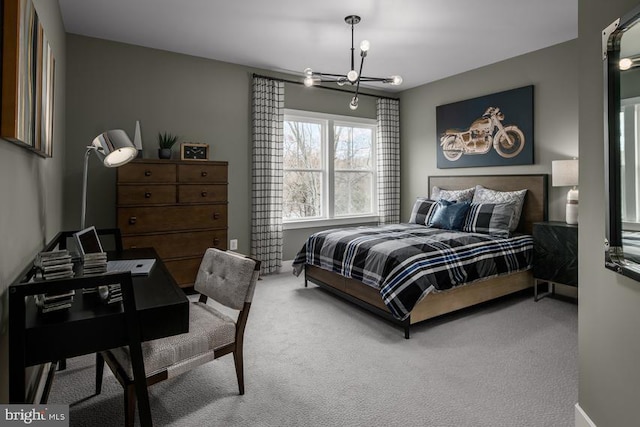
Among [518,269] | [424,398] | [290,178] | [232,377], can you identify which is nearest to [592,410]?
[424,398]

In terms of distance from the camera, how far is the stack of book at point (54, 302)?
1316 millimetres

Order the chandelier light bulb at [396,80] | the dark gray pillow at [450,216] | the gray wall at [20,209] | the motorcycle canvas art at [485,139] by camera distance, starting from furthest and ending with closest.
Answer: the motorcycle canvas art at [485,139] → the dark gray pillow at [450,216] → the chandelier light bulb at [396,80] → the gray wall at [20,209]

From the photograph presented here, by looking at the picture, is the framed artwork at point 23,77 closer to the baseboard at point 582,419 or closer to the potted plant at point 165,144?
the potted plant at point 165,144

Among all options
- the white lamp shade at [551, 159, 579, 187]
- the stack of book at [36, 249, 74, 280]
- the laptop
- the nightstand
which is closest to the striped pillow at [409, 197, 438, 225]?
the nightstand

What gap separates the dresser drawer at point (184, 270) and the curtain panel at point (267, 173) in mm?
996

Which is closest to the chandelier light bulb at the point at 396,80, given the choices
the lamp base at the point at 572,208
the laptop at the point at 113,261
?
the lamp base at the point at 572,208

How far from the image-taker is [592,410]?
1646 millimetres

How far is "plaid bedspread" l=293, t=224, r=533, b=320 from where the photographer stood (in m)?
2.90

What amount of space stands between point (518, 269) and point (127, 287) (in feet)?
11.8

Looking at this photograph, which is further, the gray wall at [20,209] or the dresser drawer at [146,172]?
the dresser drawer at [146,172]

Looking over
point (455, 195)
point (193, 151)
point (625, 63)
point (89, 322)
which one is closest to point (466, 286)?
point (455, 195)

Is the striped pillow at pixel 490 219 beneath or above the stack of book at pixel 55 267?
above

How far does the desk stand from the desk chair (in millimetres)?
281

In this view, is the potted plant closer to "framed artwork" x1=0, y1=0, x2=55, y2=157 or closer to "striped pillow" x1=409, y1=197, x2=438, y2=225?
"framed artwork" x1=0, y1=0, x2=55, y2=157
